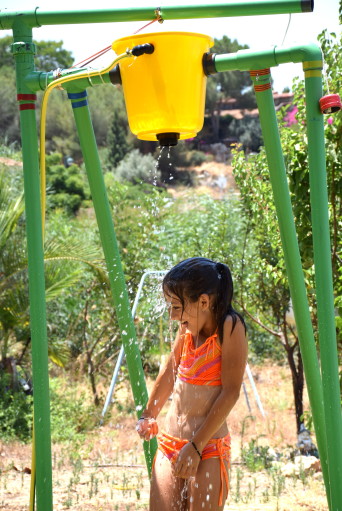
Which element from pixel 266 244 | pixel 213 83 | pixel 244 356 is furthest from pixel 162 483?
pixel 213 83

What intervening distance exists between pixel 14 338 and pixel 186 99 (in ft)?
18.6

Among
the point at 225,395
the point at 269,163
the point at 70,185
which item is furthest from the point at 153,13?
the point at 70,185

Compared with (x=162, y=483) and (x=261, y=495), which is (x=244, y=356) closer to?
(x=162, y=483)

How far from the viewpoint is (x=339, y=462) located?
2.23 meters

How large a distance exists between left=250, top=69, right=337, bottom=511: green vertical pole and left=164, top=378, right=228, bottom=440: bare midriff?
0.35 metres

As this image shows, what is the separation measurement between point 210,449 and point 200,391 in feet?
0.62

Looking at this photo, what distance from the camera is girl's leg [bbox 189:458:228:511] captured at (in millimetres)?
2340

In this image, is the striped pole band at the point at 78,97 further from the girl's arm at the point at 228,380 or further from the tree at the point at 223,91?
the tree at the point at 223,91

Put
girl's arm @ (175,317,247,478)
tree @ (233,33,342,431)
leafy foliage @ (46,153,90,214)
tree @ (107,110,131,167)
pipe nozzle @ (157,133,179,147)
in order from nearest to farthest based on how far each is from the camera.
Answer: girl's arm @ (175,317,247,478), pipe nozzle @ (157,133,179,147), tree @ (233,33,342,431), leafy foliage @ (46,153,90,214), tree @ (107,110,131,167)

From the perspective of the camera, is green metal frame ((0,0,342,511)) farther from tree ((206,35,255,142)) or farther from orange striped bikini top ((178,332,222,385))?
tree ((206,35,255,142))

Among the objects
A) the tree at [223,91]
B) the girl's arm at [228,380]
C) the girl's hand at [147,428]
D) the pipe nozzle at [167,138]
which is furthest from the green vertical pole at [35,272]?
the tree at [223,91]

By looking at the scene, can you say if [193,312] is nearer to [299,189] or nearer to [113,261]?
[113,261]

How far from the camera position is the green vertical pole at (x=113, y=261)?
114 inches

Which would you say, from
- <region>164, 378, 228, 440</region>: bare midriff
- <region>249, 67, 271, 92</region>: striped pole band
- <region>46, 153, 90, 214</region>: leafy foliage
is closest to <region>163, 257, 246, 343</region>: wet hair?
<region>164, 378, 228, 440</region>: bare midriff
